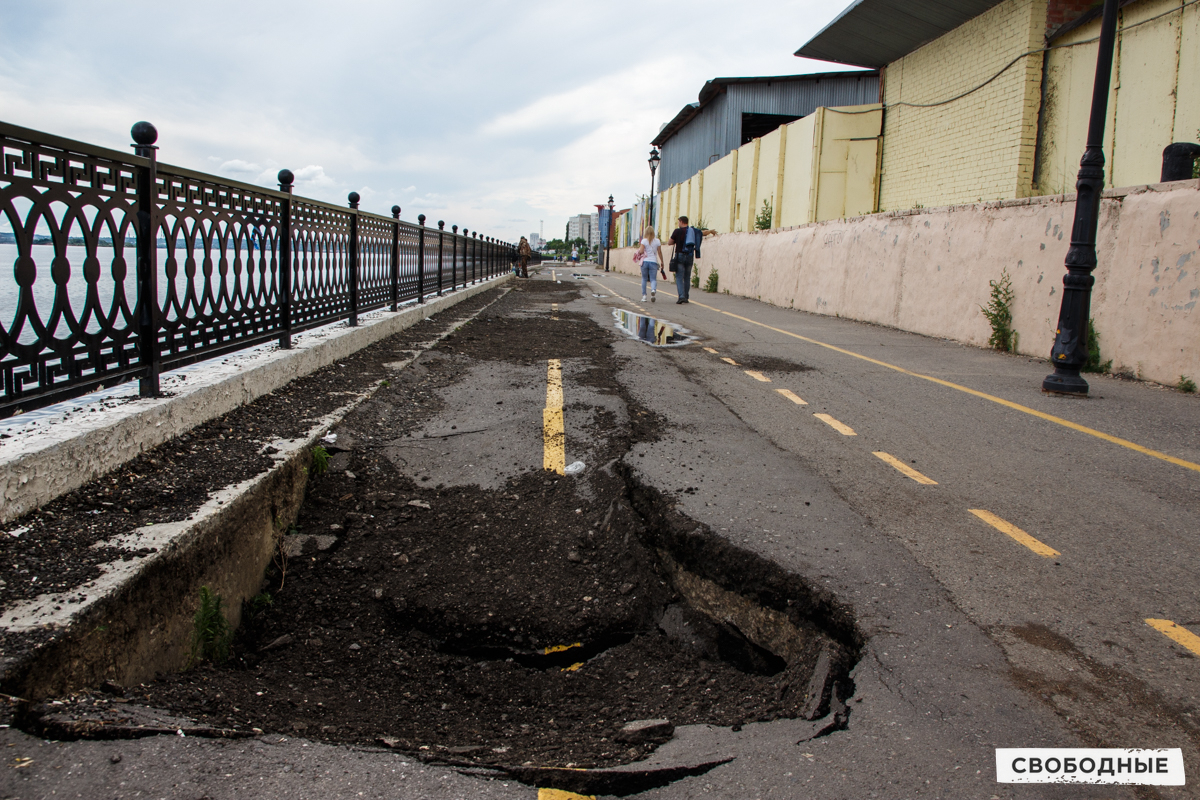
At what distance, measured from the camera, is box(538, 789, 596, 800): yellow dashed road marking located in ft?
6.61

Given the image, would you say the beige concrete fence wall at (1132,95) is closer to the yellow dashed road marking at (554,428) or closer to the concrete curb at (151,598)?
the yellow dashed road marking at (554,428)

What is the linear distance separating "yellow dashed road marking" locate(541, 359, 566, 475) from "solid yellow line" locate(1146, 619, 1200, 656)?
297cm

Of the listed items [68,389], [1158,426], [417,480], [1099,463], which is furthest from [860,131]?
[68,389]

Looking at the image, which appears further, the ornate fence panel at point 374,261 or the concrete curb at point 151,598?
A: the ornate fence panel at point 374,261

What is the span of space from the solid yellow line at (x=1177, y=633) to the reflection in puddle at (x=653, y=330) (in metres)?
7.94

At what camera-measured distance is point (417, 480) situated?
476cm

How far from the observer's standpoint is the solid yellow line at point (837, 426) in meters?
5.80

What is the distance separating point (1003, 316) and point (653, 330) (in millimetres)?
4955

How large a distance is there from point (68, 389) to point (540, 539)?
2.34 m

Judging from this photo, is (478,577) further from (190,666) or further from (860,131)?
(860,131)

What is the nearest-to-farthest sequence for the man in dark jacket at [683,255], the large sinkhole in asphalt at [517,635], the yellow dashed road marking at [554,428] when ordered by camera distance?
the large sinkhole in asphalt at [517,635] < the yellow dashed road marking at [554,428] < the man in dark jacket at [683,255]

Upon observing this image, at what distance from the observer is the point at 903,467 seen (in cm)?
493

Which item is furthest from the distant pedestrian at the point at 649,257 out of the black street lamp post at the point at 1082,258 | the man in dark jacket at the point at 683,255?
the black street lamp post at the point at 1082,258

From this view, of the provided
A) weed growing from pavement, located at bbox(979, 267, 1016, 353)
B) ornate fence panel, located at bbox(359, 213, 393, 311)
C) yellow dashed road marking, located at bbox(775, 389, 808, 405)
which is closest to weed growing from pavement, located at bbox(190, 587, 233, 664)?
yellow dashed road marking, located at bbox(775, 389, 808, 405)
